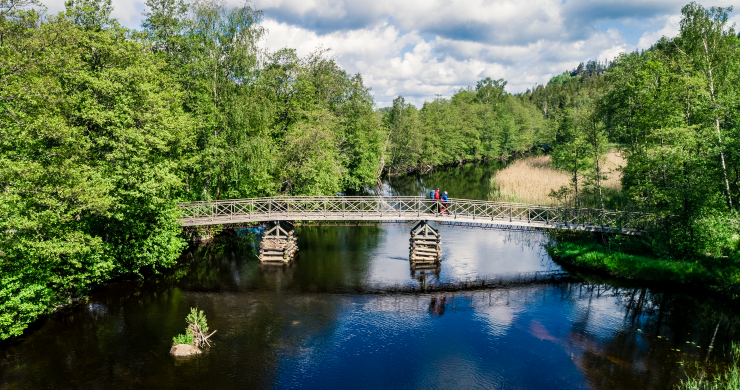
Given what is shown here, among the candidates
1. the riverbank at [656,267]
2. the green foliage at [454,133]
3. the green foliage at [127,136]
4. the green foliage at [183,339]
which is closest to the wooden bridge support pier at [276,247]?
the green foliage at [127,136]

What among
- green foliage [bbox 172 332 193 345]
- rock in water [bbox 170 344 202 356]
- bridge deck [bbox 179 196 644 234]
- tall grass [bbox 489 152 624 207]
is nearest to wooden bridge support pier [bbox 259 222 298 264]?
bridge deck [bbox 179 196 644 234]

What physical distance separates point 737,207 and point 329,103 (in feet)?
114

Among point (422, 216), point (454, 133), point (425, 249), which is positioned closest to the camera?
point (422, 216)

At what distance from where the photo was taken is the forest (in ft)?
59.7

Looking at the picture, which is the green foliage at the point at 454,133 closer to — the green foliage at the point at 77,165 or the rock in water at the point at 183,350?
the green foliage at the point at 77,165

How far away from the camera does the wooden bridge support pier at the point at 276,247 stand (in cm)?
2922

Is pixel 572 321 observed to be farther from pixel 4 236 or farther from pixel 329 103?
pixel 329 103

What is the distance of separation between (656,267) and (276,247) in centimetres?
2367

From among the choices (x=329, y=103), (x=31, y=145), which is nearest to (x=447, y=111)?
(x=329, y=103)

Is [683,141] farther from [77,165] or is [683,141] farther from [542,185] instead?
[77,165]

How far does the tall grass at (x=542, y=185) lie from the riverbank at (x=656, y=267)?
8.04 m

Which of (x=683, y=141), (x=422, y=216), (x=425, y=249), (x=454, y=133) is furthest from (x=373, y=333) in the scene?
(x=454, y=133)

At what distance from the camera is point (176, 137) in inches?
972

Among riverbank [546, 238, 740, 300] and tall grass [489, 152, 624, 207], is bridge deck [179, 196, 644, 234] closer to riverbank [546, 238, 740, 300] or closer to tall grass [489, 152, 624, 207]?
riverbank [546, 238, 740, 300]
